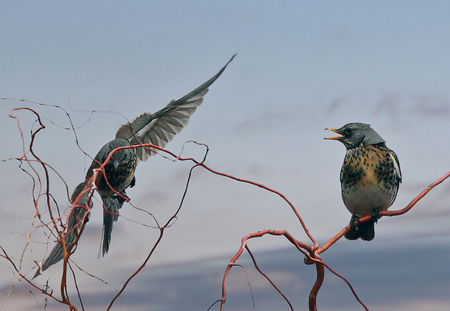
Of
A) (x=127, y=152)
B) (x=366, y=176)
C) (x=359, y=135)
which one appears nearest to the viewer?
(x=366, y=176)

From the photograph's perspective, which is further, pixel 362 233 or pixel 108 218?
pixel 108 218

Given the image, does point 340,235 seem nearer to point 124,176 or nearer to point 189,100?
point 124,176

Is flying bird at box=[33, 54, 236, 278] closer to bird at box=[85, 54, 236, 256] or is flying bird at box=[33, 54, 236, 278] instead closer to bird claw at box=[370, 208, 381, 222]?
bird at box=[85, 54, 236, 256]

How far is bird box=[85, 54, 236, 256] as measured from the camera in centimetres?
317

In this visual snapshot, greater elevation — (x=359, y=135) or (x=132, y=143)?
(x=132, y=143)

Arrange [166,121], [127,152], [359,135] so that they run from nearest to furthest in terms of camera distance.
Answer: [359,135], [127,152], [166,121]

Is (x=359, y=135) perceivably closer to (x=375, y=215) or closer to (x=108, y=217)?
(x=375, y=215)

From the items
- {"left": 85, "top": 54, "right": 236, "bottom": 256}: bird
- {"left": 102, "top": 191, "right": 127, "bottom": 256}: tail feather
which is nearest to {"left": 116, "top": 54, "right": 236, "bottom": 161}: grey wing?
{"left": 85, "top": 54, "right": 236, "bottom": 256}: bird

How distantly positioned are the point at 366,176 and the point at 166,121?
1.72 meters

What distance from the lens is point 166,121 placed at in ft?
12.8

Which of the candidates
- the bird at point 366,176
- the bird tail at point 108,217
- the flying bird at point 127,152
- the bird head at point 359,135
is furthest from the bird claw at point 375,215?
the bird tail at point 108,217

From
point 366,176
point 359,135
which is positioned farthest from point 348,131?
point 366,176

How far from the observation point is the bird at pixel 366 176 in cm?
257

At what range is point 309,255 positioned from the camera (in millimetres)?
1643
